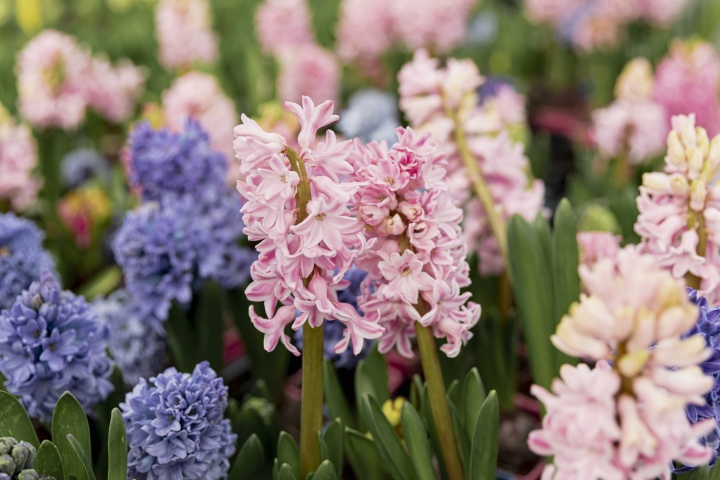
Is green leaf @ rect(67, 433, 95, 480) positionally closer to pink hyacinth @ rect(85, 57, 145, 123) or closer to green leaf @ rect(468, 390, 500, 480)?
green leaf @ rect(468, 390, 500, 480)

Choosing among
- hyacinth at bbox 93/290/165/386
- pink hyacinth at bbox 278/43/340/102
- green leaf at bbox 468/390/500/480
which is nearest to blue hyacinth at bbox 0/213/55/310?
hyacinth at bbox 93/290/165/386

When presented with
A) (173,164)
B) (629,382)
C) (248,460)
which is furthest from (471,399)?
(173,164)

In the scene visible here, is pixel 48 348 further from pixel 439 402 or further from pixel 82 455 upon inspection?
pixel 439 402

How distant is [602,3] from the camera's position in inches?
110

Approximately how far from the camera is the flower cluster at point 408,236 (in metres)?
0.74

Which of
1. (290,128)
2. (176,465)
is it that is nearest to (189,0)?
(290,128)

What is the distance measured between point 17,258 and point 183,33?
1.24m

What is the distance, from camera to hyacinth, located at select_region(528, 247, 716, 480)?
52cm

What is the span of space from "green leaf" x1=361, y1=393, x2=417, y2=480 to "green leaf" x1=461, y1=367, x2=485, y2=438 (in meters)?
0.08

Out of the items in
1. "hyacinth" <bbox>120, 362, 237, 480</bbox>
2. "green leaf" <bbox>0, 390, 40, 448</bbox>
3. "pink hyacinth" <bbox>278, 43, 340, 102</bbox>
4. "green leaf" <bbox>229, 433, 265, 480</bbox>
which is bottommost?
"green leaf" <bbox>229, 433, 265, 480</bbox>

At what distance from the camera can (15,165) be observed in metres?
1.62

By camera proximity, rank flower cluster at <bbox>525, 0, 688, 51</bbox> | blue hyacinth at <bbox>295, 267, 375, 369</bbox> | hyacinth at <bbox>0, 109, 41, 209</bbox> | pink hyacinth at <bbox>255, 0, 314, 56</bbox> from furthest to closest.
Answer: flower cluster at <bbox>525, 0, 688, 51</bbox> → pink hyacinth at <bbox>255, 0, 314, 56</bbox> → hyacinth at <bbox>0, 109, 41, 209</bbox> → blue hyacinth at <bbox>295, 267, 375, 369</bbox>

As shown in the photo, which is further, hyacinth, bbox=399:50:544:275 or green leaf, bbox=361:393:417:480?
hyacinth, bbox=399:50:544:275

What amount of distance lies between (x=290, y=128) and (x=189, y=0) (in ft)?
3.29
